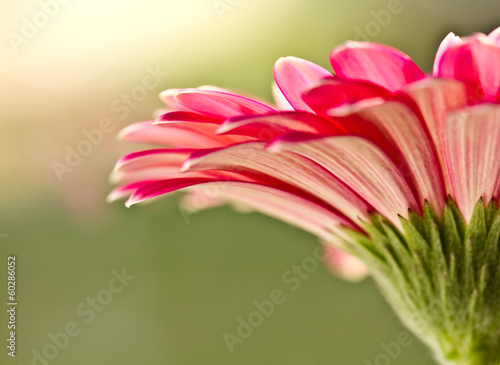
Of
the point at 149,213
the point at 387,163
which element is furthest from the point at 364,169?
the point at 149,213

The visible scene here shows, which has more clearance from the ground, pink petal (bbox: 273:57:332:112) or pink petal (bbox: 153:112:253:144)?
pink petal (bbox: 273:57:332:112)

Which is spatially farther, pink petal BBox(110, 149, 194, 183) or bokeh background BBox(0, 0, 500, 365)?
bokeh background BBox(0, 0, 500, 365)

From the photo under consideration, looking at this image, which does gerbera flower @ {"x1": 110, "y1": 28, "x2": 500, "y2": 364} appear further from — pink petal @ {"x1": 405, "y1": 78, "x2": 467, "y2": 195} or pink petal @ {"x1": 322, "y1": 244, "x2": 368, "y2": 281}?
pink petal @ {"x1": 322, "y1": 244, "x2": 368, "y2": 281}

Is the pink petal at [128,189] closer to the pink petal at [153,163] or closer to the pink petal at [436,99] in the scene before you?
the pink petal at [153,163]

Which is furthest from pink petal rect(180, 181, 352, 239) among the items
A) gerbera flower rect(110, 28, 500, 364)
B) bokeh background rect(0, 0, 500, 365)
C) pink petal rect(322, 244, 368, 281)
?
bokeh background rect(0, 0, 500, 365)

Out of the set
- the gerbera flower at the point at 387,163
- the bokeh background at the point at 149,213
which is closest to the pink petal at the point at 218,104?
the gerbera flower at the point at 387,163
